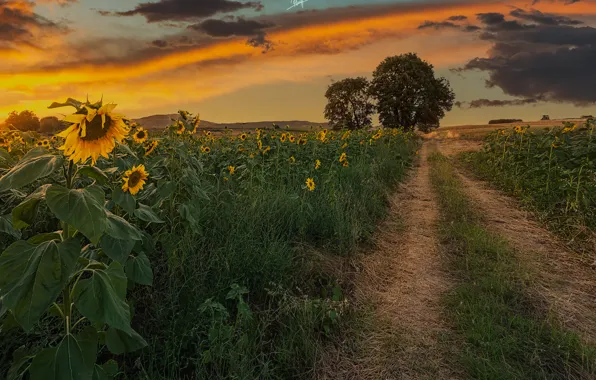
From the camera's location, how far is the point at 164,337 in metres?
3.06

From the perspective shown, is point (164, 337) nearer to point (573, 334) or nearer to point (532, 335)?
point (532, 335)

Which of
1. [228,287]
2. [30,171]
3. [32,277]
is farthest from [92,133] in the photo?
[228,287]

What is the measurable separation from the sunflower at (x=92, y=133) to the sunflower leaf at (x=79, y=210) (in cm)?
20

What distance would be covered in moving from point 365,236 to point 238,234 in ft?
8.09

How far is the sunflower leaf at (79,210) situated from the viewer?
1.68m

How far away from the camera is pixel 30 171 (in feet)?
5.93

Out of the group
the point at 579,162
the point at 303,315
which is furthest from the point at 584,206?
the point at 303,315

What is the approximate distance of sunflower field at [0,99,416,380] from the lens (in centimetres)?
182

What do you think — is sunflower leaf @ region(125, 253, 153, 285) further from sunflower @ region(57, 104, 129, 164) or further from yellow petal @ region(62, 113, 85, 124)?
yellow petal @ region(62, 113, 85, 124)

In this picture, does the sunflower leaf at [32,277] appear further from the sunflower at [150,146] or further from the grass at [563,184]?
the grass at [563,184]

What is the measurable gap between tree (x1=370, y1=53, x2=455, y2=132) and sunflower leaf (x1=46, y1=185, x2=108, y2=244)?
4548 centimetres

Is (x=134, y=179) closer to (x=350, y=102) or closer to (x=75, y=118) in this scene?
(x=75, y=118)

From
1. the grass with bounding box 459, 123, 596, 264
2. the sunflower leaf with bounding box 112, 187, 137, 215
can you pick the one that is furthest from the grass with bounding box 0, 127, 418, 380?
the grass with bounding box 459, 123, 596, 264

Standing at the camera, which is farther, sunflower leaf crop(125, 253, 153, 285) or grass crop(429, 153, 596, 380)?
grass crop(429, 153, 596, 380)
